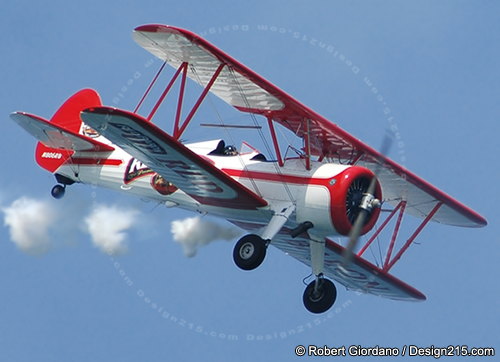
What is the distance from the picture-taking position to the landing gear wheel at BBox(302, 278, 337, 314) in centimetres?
1947

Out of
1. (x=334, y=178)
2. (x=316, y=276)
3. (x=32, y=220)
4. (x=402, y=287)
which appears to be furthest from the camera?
(x=32, y=220)

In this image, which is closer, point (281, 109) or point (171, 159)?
point (171, 159)

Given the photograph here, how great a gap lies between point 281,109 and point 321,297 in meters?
3.32

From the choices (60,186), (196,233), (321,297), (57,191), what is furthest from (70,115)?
(321,297)

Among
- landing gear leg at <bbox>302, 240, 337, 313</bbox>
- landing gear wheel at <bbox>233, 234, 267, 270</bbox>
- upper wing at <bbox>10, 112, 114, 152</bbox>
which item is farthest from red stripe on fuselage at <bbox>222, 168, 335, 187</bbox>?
upper wing at <bbox>10, 112, 114, 152</bbox>

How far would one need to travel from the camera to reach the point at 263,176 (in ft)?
62.6

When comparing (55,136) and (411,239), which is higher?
(411,239)

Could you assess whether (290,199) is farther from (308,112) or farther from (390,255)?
(390,255)

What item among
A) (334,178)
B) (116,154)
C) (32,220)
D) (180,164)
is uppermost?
(334,178)

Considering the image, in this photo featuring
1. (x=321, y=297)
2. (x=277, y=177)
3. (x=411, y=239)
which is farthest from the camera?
(x=411, y=239)

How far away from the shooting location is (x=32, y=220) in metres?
24.0

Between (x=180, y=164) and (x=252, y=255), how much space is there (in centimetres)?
192

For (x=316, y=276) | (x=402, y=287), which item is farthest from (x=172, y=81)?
(x=402, y=287)

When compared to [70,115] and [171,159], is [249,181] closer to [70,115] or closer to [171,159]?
[171,159]
